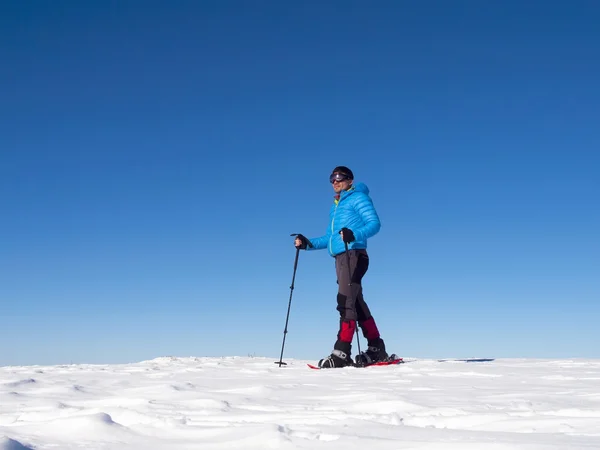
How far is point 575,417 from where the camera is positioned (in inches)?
129

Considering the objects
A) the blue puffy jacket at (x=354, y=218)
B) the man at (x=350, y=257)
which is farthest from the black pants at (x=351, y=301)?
the blue puffy jacket at (x=354, y=218)

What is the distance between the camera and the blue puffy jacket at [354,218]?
7910mm

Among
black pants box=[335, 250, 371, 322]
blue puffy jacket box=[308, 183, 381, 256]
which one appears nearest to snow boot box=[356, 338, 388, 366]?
black pants box=[335, 250, 371, 322]

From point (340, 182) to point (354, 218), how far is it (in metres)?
0.60

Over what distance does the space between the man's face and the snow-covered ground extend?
11.2ft

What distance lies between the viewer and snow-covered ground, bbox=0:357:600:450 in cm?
272

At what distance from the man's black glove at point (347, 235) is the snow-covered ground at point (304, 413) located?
7.58 ft

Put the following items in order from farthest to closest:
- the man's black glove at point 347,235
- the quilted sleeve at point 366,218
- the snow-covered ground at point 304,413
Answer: the quilted sleeve at point 366,218 < the man's black glove at point 347,235 < the snow-covered ground at point 304,413

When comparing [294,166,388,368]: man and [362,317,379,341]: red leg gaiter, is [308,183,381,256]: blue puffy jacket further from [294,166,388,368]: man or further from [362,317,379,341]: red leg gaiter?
[362,317,379,341]: red leg gaiter

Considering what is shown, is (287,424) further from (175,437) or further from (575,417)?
(575,417)

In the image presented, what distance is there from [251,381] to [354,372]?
1.43 m

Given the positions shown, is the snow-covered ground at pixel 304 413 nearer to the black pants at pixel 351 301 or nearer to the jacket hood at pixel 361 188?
the black pants at pixel 351 301

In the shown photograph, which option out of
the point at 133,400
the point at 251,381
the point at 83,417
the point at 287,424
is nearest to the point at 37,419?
the point at 83,417

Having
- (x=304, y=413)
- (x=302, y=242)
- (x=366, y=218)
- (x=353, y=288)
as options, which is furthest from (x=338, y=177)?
(x=304, y=413)
